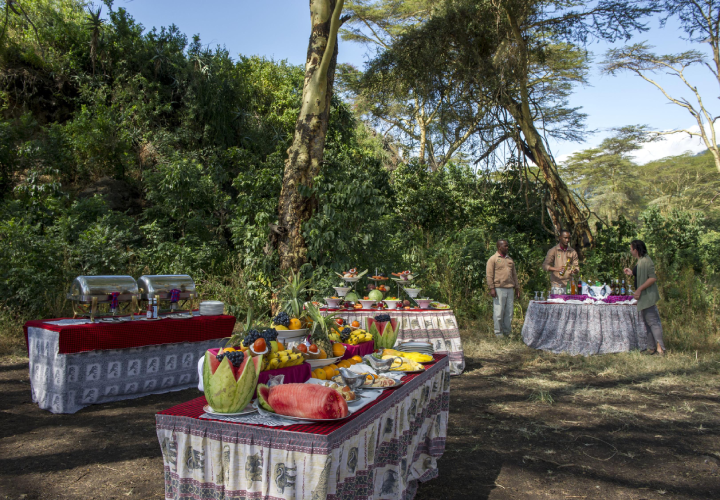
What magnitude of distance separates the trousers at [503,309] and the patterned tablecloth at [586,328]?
1.54 feet

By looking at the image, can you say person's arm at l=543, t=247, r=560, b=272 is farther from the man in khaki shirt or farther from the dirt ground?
the dirt ground

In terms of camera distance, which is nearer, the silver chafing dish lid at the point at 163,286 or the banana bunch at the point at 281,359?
the banana bunch at the point at 281,359

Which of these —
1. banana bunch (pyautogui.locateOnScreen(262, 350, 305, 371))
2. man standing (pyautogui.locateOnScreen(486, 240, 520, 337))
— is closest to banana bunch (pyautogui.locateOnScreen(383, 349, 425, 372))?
banana bunch (pyautogui.locateOnScreen(262, 350, 305, 371))

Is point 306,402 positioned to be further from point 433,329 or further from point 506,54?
point 506,54

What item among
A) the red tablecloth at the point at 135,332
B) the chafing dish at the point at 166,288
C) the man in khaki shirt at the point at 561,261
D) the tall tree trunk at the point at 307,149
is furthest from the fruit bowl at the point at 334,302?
the man in khaki shirt at the point at 561,261

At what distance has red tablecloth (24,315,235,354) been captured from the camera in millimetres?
4582

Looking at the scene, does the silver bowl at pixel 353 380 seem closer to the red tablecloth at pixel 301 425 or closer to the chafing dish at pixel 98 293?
the red tablecloth at pixel 301 425

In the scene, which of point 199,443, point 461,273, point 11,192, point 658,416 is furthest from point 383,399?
point 11,192

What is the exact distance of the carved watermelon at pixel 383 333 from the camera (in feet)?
12.8

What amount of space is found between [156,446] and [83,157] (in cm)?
1024

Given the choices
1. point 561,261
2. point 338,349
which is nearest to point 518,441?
point 338,349

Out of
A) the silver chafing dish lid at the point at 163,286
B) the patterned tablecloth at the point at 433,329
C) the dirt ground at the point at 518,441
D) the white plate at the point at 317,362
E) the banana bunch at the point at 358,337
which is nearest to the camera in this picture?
the white plate at the point at 317,362

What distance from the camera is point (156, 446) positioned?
391 centimetres

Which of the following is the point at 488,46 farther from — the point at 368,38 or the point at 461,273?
the point at 368,38
